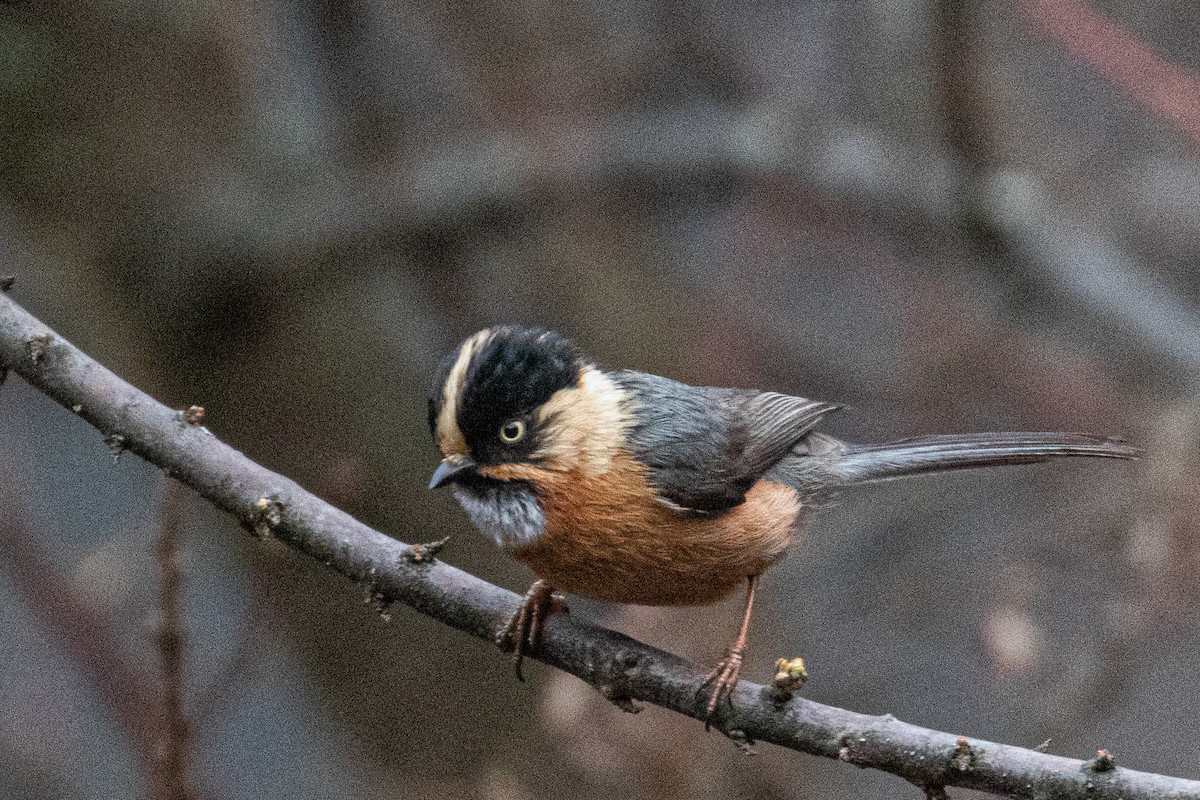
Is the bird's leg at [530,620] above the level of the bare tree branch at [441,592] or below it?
above

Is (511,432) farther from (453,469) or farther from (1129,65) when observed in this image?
(1129,65)

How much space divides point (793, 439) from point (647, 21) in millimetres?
4524

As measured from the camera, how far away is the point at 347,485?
5.01 meters

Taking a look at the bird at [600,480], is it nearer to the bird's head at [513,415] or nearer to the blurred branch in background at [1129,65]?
the bird's head at [513,415]

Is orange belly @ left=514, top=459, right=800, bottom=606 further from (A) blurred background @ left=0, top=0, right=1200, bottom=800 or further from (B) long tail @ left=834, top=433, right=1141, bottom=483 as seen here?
(B) long tail @ left=834, top=433, right=1141, bottom=483

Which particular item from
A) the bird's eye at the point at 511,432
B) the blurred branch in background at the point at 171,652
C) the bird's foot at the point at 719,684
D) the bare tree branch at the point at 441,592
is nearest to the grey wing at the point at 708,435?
the bird's eye at the point at 511,432

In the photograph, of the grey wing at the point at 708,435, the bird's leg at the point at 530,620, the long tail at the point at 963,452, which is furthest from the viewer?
the long tail at the point at 963,452

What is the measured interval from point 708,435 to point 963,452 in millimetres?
1172

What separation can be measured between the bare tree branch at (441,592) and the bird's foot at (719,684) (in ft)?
0.08

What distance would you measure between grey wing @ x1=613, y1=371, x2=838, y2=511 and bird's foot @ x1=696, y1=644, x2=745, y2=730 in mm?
568

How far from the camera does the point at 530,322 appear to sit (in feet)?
20.3

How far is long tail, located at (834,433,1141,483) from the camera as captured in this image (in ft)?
15.1

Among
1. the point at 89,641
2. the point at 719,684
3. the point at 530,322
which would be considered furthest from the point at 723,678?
the point at 530,322

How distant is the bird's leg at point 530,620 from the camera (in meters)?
3.61
